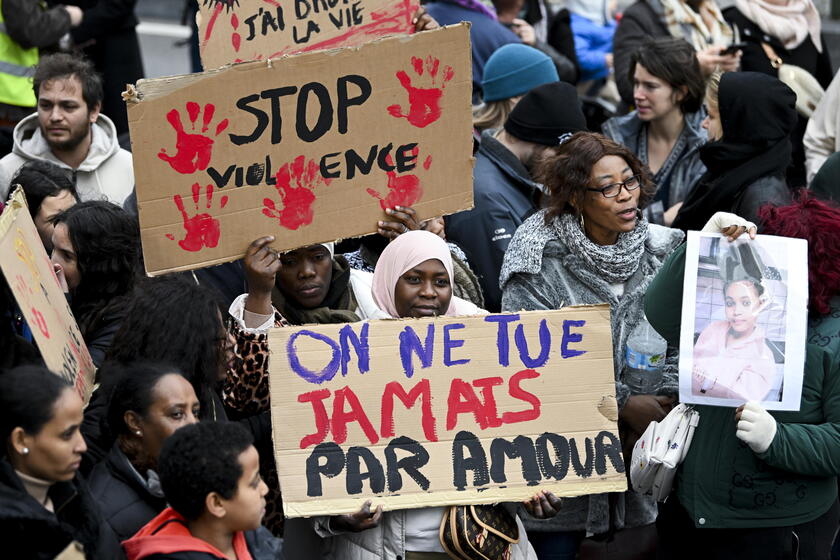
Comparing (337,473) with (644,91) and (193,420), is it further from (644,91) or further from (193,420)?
(644,91)

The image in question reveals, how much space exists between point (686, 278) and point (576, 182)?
2.62ft

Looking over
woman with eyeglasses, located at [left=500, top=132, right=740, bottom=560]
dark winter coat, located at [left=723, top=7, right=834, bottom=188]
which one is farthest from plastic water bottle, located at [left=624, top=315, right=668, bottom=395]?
dark winter coat, located at [left=723, top=7, right=834, bottom=188]

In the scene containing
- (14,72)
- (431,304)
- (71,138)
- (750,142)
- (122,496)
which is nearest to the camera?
(122,496)

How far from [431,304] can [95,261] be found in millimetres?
1193

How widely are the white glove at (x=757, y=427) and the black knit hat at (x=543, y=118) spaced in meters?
2.31

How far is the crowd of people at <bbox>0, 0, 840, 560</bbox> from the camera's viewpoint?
3236 mm

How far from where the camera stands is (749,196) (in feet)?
17.8

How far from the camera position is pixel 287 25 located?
4.65 meters

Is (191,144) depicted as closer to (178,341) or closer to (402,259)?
(178,341)

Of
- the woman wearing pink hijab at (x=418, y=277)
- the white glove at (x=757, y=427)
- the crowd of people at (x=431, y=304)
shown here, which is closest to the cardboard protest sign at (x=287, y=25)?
the crowd of people at (x=431, y=304)

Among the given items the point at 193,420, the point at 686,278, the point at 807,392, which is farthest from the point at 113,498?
the point at 807,392

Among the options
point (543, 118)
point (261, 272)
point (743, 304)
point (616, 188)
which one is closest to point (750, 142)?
point (543, 118)

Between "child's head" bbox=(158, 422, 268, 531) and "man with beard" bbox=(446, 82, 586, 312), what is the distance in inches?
91.9

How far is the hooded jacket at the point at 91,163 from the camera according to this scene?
5.95 metres
